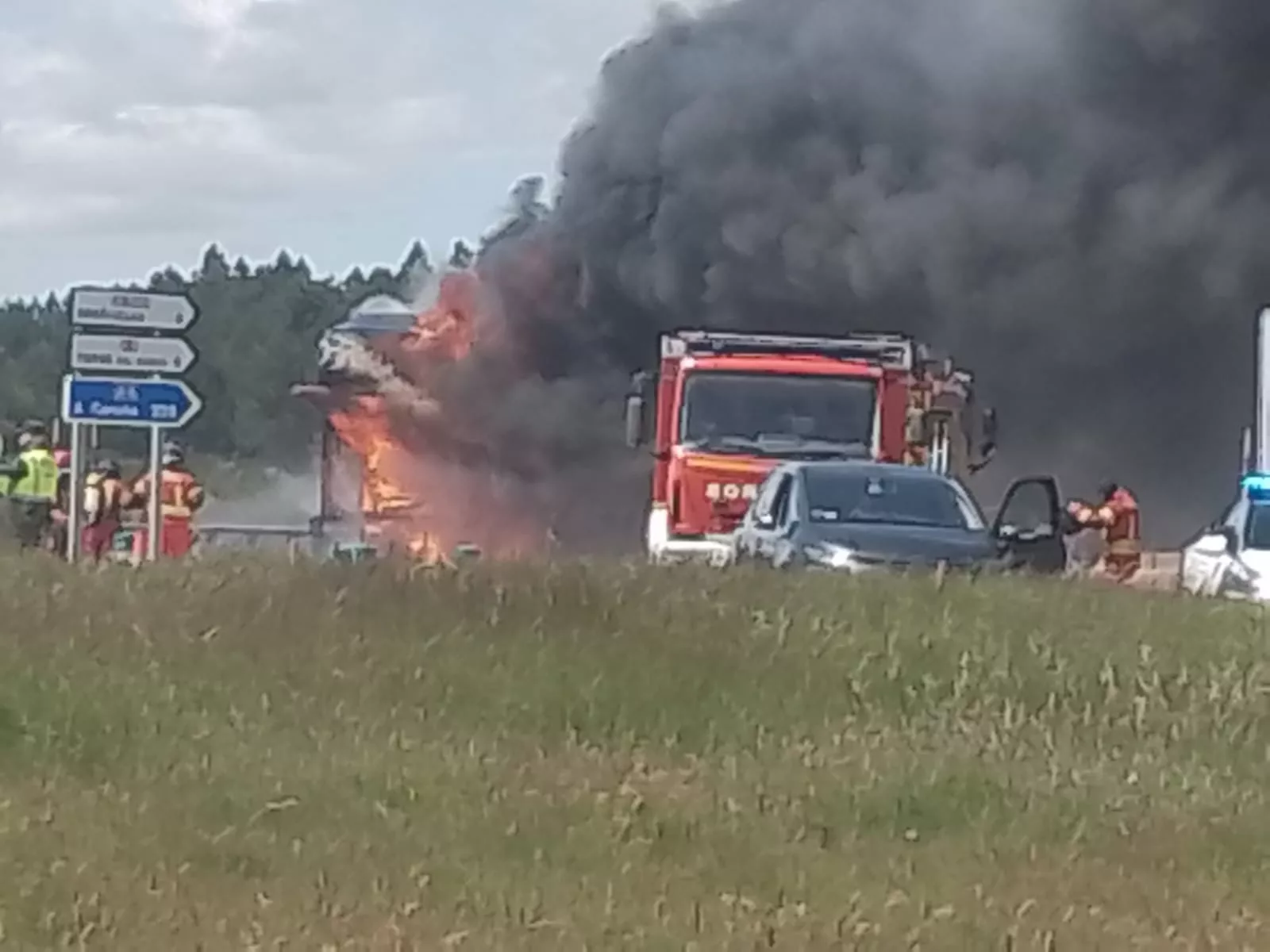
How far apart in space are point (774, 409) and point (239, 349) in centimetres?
6258

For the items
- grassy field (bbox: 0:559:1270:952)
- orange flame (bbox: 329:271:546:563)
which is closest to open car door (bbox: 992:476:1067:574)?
grassy field (bbox: 0:559:1270:952)

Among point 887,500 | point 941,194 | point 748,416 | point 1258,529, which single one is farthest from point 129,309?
point 941,194

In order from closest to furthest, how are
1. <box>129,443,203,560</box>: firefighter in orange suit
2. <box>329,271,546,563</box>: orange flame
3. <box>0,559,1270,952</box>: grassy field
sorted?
1. <box>0,559,1270,952</box>: grassy field
2. <box>129,443,203,560</box>: firefighter in orange suit
3. <box>329,271,546,563</box>: orange flame

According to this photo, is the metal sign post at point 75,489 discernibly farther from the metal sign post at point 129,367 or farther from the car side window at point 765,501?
the car side window at point 765,501

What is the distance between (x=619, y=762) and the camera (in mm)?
8578

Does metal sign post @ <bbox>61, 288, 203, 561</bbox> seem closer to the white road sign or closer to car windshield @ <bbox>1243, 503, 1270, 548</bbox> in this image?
the white road sign

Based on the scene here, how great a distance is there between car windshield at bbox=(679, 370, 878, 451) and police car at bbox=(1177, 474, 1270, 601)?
3651 millimetres

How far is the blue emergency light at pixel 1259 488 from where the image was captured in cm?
1814

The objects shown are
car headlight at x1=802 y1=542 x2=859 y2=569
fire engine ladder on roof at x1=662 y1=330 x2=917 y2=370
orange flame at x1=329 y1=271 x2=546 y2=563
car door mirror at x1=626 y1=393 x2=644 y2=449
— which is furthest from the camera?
orange flame at x1=329 y1=271 x2=546 y2=563

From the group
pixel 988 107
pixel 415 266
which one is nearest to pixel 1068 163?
pixel 988 107

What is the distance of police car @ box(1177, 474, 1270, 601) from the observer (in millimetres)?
17516

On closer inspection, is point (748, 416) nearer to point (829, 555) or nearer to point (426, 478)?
point (829, 555)

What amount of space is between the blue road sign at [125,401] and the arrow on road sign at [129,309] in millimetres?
417

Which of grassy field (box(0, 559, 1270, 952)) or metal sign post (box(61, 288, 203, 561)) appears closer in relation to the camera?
grassy field (box(0, 559, 1270, 952))
